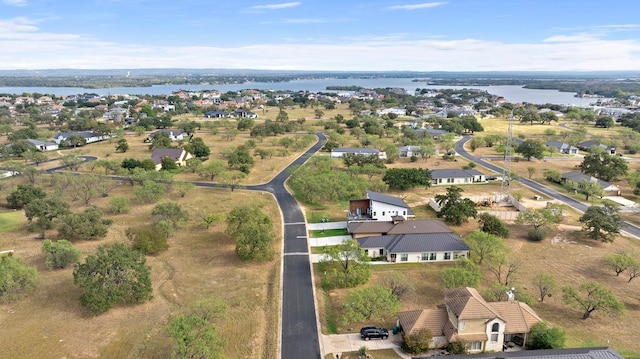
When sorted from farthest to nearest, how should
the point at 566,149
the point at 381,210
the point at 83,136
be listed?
the point at 83,136
the point at 566,149
the point at 381,210

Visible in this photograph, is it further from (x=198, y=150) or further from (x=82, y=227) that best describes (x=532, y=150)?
(x=82, y=227)

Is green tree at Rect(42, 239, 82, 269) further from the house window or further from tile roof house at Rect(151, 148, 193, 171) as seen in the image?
tile roof house at Rect(151, 148, 193, 171)

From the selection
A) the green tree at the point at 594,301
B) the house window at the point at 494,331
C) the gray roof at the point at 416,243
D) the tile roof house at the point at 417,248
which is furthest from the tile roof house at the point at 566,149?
the house window at the point at 494,331

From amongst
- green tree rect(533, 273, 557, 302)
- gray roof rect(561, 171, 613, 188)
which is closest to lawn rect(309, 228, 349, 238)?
green tree rect(533, 273, 557, 302)

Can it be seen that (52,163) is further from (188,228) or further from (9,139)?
(188,228)

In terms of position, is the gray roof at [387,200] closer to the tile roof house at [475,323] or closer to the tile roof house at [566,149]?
the tile roof house at [475,323]

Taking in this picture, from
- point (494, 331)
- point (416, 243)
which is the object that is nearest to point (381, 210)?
point (416, 243)
